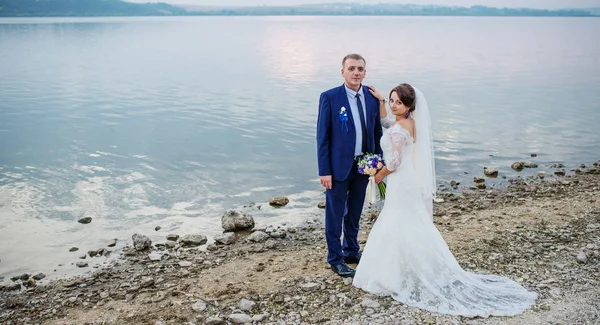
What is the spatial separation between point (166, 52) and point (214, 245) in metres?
52.6

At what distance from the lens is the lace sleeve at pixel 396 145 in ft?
20.9

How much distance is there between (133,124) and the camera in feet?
72.0

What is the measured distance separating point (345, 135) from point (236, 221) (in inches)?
198

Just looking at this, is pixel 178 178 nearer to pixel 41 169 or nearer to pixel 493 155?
pixel 41 169

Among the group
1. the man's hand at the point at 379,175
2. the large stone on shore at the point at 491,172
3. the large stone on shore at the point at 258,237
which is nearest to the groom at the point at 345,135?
the man's hand at the point at 379,175

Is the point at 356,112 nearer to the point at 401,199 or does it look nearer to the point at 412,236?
the point at 401,199

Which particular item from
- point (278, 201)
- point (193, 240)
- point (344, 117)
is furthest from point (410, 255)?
point (278, 201)

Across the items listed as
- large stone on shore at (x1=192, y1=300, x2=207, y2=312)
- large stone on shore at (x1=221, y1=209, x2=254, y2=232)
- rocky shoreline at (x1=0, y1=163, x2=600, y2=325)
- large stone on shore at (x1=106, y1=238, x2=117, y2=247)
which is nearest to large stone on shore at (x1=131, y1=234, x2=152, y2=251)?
rocky shoreline at (x1=0, y1=163, x2=600, y2=325)

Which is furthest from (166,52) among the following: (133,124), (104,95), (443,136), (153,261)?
(153,261)

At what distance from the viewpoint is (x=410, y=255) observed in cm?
646

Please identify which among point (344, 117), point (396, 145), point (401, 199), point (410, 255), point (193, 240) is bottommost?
point (193, 240)

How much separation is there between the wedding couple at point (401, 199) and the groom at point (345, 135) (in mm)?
12

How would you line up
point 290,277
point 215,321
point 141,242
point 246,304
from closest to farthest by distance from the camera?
point 215,321 < point 246,304 < point 290,277 < point 141,242

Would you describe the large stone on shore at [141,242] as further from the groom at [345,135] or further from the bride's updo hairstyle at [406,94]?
the bride's updo hairstyle at [406,94]
